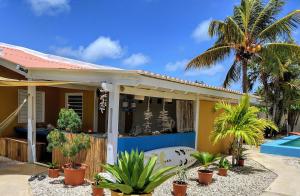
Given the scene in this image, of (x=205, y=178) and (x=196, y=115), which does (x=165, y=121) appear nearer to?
(x=196, y=115)

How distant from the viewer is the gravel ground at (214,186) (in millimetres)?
7946

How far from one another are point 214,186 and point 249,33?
1023cm

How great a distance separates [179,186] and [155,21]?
1902cm

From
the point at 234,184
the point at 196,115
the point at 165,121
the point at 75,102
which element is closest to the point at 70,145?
the point at 165,121

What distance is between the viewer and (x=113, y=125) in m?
8.59

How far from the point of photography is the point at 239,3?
1823cm

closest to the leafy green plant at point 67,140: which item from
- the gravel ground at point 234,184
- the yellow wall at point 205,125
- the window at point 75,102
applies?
the gravel ground at point 234,184

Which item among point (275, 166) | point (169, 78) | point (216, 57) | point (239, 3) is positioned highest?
point (239, 3)

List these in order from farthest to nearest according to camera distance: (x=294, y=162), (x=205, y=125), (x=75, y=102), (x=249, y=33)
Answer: (x=249, y=33) < (x=205, y=125) < (x=294, y=162) < (x=75, y=102)

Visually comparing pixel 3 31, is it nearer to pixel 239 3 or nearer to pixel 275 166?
pixel 239 3

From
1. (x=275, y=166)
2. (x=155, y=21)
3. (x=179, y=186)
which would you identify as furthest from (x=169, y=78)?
(x=155, y=21)

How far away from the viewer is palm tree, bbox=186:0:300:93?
16406mm

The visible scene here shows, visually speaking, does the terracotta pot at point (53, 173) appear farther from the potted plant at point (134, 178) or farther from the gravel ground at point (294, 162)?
the gravel ground at point (294, 162)

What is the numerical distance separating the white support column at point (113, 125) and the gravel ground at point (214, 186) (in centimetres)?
94
